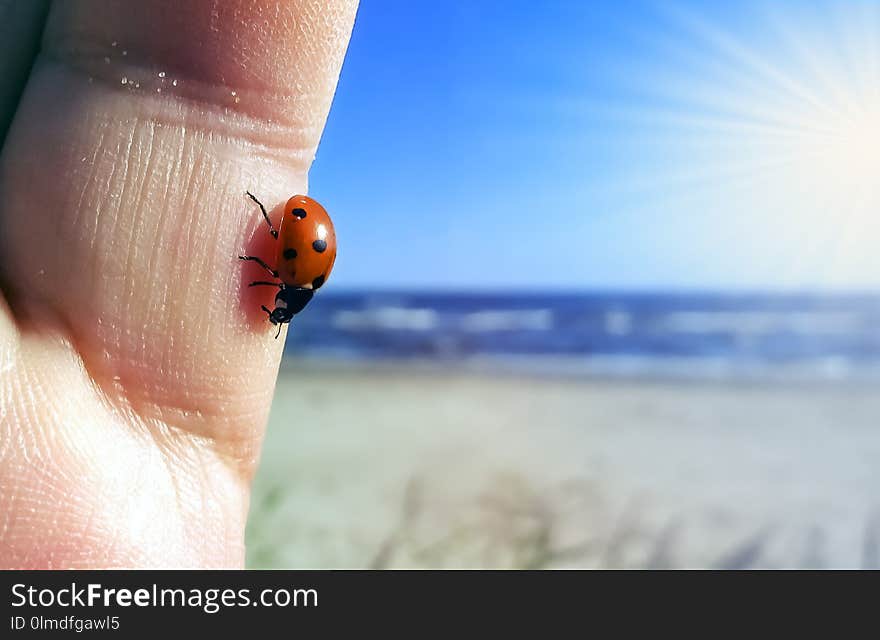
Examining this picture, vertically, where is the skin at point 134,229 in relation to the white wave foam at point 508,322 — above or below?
below

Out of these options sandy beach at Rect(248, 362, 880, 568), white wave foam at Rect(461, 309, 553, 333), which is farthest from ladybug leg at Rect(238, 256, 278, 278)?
white wave foam at Rect(461, 309, 553, 333)

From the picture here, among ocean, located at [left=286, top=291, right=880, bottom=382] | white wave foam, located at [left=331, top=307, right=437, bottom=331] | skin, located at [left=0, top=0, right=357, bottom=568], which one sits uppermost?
white wave foam, located at [left=331, top=307, right=437, bottom=331]

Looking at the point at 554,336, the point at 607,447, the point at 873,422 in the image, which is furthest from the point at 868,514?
the point at 554,336

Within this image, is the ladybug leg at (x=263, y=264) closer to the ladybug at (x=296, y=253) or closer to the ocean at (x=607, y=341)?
the ladybug at (x=296, y=253)

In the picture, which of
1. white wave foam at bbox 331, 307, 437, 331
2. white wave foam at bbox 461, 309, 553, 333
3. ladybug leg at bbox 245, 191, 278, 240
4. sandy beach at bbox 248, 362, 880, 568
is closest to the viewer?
ladybug leg at bbox 245, 191, 278, 240

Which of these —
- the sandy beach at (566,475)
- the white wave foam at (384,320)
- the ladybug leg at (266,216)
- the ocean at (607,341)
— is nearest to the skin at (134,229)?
the ladybug leg at (266,216)

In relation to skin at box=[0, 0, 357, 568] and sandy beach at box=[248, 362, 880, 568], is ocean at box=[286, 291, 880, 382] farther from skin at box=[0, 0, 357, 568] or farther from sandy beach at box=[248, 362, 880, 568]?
skin at box=[0, 0, 357, 568]
